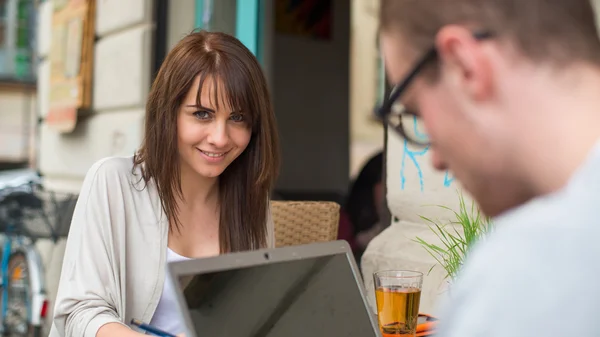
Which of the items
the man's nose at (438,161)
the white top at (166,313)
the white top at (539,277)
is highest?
the man's nose at (438,161)

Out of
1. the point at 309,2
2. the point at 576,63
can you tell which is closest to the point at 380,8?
the point at 576,63

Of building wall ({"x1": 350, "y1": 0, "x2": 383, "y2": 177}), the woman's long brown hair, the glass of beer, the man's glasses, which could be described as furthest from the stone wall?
building wall ({"x1": 350, "y1": 0, "x2": 383, "y2": 177})

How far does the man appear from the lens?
0.52 m

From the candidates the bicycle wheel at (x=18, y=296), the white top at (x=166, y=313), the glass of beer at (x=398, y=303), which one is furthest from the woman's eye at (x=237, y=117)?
the bicycle wheel at (x=18, y=296)

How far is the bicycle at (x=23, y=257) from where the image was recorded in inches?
156

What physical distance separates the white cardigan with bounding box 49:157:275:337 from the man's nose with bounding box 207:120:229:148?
22 centimetres

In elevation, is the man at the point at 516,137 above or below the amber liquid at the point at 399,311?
above

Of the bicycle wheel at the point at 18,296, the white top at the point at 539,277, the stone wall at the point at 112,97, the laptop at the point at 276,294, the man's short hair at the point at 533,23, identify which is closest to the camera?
the white top at the point at 539,277

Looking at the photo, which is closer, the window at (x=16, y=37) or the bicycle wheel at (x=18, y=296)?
the bicycle wheel at (x=18, y=296)

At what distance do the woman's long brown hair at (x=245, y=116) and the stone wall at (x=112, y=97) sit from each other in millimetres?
→ 2426

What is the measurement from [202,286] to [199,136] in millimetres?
812

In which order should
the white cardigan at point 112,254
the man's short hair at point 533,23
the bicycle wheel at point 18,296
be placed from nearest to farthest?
Result: the man's short hair at point 533,23
the white cardigan at point 112,254
the bicycle wheel at point 18,296

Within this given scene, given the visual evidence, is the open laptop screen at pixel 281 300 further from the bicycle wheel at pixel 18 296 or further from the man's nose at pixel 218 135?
the bicycle wheel at pixel 18 296

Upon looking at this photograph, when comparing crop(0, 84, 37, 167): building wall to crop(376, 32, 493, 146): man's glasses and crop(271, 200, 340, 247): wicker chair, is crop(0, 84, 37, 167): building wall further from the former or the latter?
crop(376, 32, 493, 146): man's glasses
